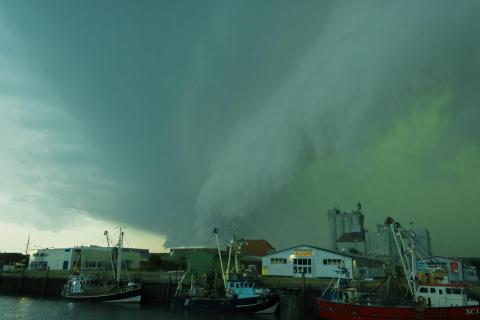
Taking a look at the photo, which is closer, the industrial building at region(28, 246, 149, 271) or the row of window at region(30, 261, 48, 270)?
the industrial building at region(28, 246, 149, 271)

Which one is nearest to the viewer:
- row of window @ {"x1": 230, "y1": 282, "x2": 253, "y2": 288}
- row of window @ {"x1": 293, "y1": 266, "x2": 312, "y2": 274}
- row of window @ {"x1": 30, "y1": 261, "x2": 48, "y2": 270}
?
row of window @ {"x1": 230, "y1": 282, "x2": 253, "y2": 288}

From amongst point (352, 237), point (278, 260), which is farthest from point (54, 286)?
point (352, 237)

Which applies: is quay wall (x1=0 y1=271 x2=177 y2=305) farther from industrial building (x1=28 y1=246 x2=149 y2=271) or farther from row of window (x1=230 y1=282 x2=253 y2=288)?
industrial building (x1=28 y1=246 x2=149 y2=271)

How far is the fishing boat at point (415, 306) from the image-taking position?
3312 centimetres

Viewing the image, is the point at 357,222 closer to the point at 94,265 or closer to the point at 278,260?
the point at 278,260

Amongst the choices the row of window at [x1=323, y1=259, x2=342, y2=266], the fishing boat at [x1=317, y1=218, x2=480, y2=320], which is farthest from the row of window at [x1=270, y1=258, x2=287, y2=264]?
the fishing boat at [x1=317, y1=218, x2=480, y2=320]

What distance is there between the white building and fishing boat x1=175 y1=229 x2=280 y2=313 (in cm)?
1386

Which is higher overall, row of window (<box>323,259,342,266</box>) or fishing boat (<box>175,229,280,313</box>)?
row of window (<box>323,259,342,266</box>)

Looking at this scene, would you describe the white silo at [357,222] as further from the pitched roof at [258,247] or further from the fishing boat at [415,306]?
the fishing boat at [415,306]

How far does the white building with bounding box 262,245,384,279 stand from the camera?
64.8 metres

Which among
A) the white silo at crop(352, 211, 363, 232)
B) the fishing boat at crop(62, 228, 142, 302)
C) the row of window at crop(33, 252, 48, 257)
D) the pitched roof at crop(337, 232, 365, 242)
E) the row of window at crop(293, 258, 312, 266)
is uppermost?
the white silo at crop(352, 211, 363, 232)

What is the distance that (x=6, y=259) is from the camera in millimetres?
161375

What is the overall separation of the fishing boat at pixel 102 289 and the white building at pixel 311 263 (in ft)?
79.4

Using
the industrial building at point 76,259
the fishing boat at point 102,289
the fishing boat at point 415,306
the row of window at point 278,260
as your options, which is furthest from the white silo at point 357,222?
the fishing boat at point 415,306
